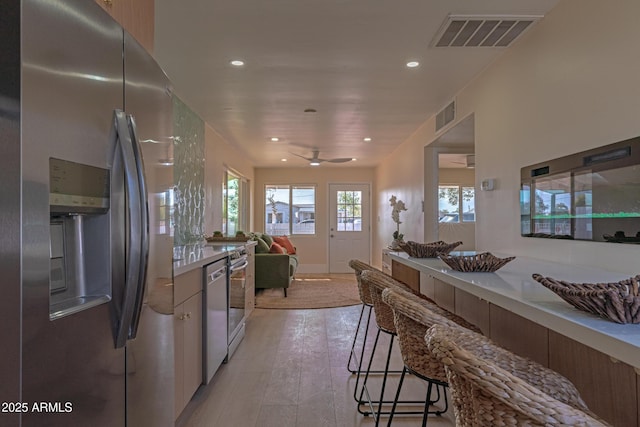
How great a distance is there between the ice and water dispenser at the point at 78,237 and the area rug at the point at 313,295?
14.3 ft

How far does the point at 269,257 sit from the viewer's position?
19.4 ft

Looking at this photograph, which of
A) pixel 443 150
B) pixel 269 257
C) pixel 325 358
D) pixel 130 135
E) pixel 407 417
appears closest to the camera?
pixel 130 135

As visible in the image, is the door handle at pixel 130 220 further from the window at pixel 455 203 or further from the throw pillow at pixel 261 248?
the window at pixel 455 203

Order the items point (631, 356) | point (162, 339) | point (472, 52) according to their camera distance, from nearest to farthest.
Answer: point (631, 356) → point (162, 339) → point (472, 52)

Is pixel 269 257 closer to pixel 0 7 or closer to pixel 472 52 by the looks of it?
pixel 472 52

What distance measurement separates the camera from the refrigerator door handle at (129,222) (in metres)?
1.13

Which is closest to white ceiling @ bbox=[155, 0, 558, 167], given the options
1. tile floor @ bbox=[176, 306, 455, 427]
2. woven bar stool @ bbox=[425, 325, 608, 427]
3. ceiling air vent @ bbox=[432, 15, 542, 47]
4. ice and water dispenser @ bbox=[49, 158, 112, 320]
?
ceiling air vent @ bbox=[432, 15, 542, 47]

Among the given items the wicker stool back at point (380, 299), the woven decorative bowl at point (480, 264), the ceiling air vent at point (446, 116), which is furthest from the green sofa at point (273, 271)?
the woven decorative bowl at point (480, 264)

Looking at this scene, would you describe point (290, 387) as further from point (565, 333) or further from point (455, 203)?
point (455, 203)

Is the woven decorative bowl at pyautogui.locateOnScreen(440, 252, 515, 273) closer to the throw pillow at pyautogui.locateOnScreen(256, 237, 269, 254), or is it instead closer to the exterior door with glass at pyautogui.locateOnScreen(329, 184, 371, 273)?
the throw pillow at pyautogui.locateOnScreen(256, 237, 269, 254)

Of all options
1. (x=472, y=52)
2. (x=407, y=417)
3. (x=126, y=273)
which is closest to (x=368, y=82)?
(x=472, y=52)

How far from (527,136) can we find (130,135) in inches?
97.4

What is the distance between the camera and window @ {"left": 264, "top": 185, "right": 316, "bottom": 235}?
9219mm

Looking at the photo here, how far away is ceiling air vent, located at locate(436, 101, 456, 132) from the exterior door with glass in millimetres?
4790
